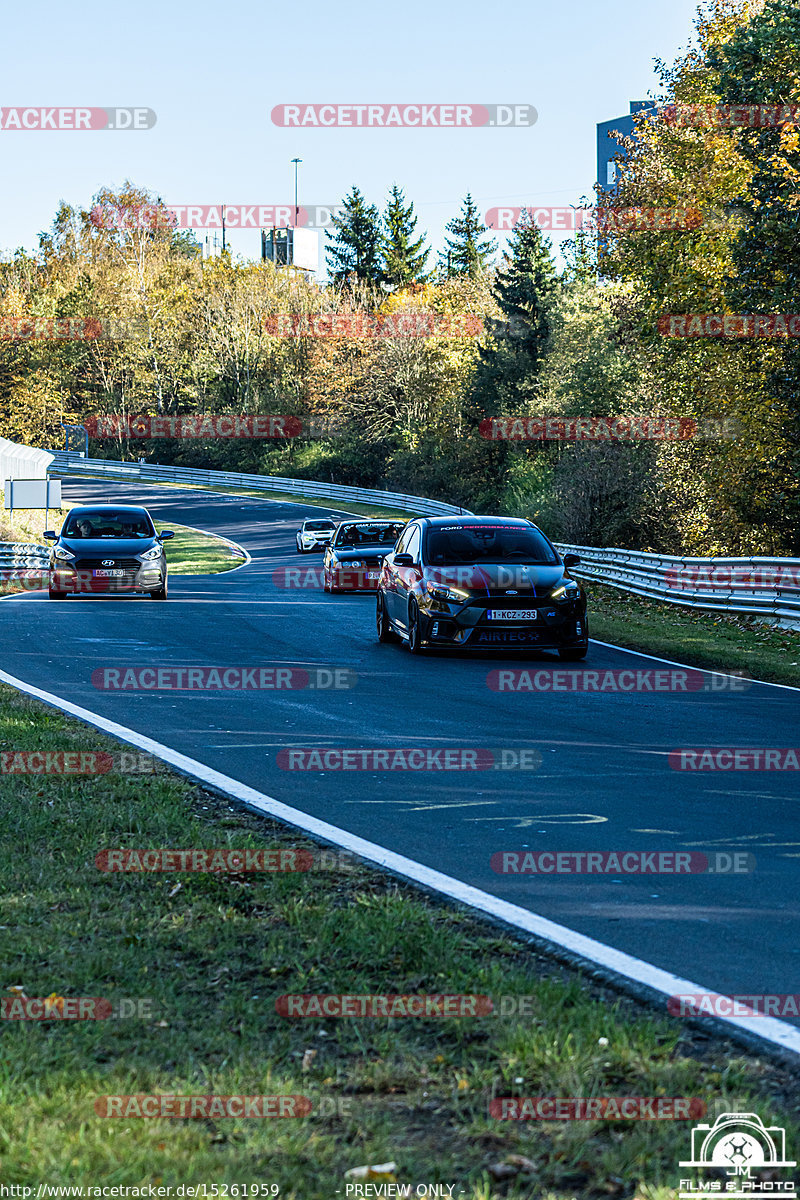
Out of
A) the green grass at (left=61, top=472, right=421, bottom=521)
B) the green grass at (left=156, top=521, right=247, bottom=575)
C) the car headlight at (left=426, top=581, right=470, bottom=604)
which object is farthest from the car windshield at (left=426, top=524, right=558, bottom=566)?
the green grass at (left=61, top=472, right=421, bottom=521)

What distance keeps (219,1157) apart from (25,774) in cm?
512

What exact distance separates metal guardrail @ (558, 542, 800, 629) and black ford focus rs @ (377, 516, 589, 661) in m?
1.60

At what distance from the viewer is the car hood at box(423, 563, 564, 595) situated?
15156 mm

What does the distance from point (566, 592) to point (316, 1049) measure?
38.0 feet

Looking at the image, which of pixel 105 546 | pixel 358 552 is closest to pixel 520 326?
pixel 358 552

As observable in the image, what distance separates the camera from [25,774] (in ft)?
26.2

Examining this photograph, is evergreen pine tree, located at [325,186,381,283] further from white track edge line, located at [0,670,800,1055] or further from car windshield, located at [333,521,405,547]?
white track edge line, located at [0,670,800,1055]

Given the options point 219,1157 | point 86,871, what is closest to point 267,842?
point 86,871

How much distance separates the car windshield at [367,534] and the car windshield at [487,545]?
44.1 ft

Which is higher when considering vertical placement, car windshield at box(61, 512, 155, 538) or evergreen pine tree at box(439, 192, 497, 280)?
evergreen pine tree at box(439, 192, 497, 280)

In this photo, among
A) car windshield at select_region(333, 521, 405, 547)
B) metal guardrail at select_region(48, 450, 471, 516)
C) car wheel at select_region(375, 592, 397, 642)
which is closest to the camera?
car wheel at select_region(375, 592, 397, 642)

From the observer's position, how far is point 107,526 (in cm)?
2542

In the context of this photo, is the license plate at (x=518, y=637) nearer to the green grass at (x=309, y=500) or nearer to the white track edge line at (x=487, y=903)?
the white track edge line at (x=487, y=903)

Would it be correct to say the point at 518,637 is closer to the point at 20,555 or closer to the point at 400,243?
the point at 20,555
